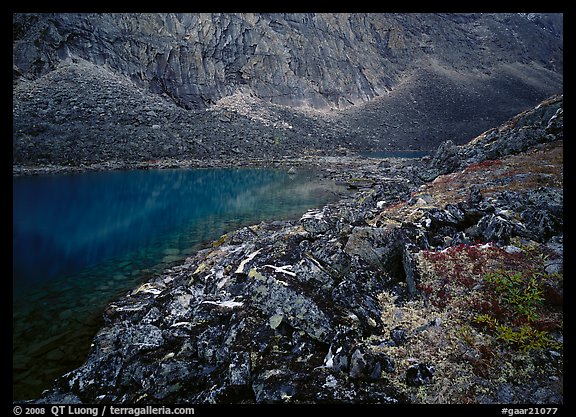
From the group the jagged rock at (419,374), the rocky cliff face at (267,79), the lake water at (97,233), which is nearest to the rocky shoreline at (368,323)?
the jagged rock at (419,374)

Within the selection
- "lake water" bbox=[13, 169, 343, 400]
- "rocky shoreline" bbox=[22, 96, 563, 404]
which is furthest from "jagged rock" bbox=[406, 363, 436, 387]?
"lake water" bbox=[13, 169, 343, 400]

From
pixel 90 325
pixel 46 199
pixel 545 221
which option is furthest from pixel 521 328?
pixel 46 199

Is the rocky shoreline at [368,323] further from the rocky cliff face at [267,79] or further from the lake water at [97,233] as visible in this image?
the rocky cliff face at [267,79]

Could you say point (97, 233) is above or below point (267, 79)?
below

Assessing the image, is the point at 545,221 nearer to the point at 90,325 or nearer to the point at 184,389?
the point at 184,389

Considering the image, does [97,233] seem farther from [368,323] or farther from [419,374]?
[419,374]

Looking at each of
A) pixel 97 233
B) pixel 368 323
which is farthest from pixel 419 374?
pixel 97 233

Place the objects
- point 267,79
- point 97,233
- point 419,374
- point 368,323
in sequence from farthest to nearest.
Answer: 1. point 267,79
2. point 97,233
3. point 368,323
4. point 419,374
